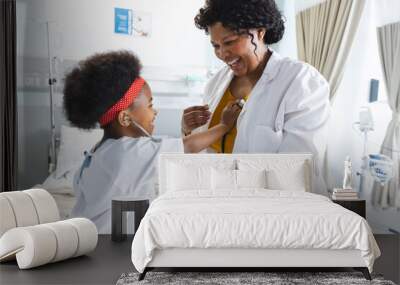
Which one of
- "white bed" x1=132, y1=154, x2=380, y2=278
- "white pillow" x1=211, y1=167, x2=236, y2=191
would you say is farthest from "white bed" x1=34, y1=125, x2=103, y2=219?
"white bed" x1=132, y1=154, x2=380, y2=278

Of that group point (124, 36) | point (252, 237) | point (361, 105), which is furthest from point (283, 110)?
point (252, 237)

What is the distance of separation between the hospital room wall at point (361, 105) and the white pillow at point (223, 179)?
1.38 meters

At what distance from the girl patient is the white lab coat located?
653 millimetres

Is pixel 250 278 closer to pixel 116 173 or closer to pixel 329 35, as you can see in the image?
pixel 116 173

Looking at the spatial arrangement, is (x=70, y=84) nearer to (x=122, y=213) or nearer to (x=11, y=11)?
(x=11, y=11)

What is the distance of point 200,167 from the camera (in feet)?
21.1

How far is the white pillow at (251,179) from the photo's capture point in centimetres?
619

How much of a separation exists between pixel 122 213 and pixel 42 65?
192 centimetres

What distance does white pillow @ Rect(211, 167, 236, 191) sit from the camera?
244 inches

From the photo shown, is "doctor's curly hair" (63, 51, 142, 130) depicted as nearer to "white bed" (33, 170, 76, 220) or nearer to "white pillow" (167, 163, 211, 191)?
"white bed" (33, 170, 76, 220)

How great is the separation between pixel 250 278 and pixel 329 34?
3.24 metres

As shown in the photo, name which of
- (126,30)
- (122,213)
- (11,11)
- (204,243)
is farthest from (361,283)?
(11,11)

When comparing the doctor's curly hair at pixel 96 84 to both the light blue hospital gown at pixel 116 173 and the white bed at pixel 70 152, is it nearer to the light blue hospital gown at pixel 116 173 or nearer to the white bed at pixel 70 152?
the white bed at pixel 70 152

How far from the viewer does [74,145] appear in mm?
7098
